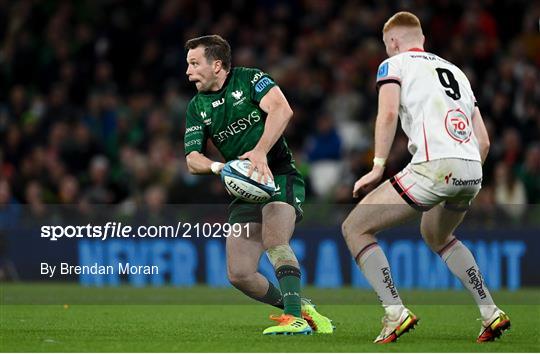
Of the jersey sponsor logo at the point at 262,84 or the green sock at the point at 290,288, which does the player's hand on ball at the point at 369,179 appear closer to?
the green sock at the point at 290,288

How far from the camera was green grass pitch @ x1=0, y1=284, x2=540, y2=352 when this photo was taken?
8.10m

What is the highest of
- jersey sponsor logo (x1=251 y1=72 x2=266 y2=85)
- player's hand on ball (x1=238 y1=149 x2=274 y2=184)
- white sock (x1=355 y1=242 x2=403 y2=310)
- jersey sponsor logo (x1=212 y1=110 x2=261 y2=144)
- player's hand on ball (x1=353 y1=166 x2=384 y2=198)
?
jersey sponsor logo (x1=251 y1=72 x2=266 y2=85)

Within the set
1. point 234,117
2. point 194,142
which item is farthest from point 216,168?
point 234,117

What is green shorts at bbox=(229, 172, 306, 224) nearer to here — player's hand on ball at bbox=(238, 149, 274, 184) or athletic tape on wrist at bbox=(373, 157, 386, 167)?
player's hand on ball at bbox=(238, 149, 274, 184)

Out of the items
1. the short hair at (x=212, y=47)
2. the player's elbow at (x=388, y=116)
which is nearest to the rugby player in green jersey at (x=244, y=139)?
the short hair at (x=212, y=47)

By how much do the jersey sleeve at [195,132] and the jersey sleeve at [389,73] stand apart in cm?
160

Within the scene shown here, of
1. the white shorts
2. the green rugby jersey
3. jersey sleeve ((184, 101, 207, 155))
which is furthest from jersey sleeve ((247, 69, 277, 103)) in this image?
the white shorts

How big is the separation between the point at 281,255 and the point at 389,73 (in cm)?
157

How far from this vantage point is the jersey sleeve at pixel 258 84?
9.16 m

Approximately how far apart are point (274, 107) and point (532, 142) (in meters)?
9.05

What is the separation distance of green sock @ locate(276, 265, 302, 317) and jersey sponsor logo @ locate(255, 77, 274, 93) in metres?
1.36

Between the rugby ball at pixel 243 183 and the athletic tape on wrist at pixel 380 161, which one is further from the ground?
the rugby ball at pixel 243 183

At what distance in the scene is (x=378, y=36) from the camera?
19.2 m

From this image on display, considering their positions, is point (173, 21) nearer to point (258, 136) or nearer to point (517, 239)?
point (517, 239)
